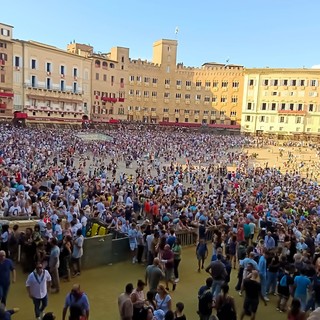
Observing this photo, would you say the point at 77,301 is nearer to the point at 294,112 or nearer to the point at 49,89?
the point at 49,89

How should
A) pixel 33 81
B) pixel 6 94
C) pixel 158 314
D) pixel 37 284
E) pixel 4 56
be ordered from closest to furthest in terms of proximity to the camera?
pixel 158 314, pixel 37 284, pixel 4 56, pixel 6 94, pixel 33 81

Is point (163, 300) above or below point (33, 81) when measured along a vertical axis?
below

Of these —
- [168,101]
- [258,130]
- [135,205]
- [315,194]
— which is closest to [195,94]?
[168,101]

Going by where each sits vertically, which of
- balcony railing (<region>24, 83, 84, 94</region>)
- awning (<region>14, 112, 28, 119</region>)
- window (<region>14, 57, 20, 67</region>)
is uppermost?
window (<region>14, 57, 20, 67</region>)

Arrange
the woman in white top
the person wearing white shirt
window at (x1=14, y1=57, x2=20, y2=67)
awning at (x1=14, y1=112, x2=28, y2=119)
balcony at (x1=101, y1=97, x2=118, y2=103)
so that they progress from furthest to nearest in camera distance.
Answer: balcony at (x1=101, y1=97, x2=118, y2=103)
awning at (x1=14, y1=112, x2=28, y2=119)
window at (x1=14, y1=57, x2=20, y2=67)
the person wearing white shirt
the woman in white top

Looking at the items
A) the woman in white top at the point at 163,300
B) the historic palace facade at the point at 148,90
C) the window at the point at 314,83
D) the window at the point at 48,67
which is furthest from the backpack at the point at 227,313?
the window at the point at 314,83

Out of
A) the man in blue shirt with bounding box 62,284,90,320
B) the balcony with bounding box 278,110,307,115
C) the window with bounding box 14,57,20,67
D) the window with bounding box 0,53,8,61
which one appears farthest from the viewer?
the balcony with bounding box 278,110,307,115

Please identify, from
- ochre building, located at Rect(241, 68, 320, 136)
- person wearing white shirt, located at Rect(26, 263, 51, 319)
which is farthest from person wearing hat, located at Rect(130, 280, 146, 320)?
ochre building, located at Rect(241, 68, 320, 136)

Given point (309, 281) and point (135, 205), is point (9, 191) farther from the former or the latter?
point (309, 281)

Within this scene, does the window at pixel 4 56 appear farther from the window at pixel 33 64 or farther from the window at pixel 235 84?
the window at pixel 235 84

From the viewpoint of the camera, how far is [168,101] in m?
77.9

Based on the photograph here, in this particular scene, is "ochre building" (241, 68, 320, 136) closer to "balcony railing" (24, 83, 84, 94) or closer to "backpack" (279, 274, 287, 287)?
"balcony railing" (24, 83, 84, 94)

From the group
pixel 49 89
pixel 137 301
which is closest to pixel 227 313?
pixel 137 301

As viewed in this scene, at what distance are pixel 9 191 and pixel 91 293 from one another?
7.50 m
